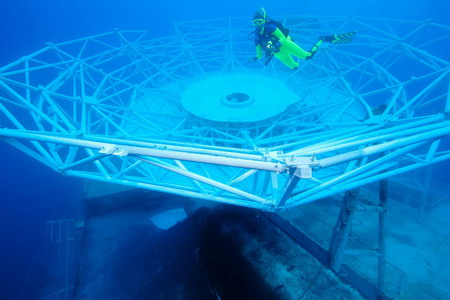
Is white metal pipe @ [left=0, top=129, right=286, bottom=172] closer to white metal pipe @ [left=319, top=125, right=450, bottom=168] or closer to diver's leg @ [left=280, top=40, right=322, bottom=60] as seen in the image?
white metal pipe @ [left=319, top=125, right=450, bottom=168]

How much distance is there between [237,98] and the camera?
16.5 m

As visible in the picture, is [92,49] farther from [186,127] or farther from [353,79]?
[353,79]

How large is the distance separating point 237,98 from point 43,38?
31.9 m

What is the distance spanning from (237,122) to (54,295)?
21.6m

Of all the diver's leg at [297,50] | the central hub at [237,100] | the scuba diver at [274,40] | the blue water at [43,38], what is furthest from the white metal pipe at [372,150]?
the blue water at [43,38]

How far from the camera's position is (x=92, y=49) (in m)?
37.7

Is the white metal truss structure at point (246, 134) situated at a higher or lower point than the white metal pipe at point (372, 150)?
higher

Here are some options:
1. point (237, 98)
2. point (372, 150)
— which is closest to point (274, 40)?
point (237, 98)

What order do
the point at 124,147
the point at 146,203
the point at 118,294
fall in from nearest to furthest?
the point at 124,147 → the point at 118,294 → the point at 146,203

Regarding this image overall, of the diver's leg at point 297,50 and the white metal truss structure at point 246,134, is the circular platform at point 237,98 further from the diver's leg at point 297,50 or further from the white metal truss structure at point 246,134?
the diver's leg at point 297,50

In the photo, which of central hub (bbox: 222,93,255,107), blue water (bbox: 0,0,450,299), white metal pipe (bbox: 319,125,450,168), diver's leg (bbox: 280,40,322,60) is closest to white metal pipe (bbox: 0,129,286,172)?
white metal pipe (bbox: 319,125,450,168)

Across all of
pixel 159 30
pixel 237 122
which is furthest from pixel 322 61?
pixel 159 30

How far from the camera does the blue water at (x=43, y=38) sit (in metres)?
25.1

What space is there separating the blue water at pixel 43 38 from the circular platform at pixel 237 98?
2373 cm
